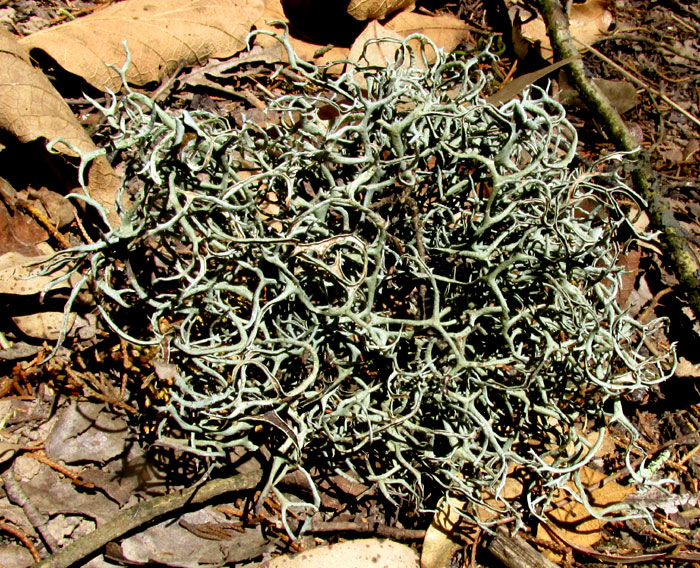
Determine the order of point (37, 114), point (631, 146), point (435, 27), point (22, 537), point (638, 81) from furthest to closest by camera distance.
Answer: point (638, 81), point (435, 27), point (631, 146), point (37, 114), point (22, 537)

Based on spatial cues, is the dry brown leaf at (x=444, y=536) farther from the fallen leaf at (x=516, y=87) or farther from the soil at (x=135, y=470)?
the fallen leaf at (x=516, y=87)

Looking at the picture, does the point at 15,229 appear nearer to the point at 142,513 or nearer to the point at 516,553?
the point at 142,513

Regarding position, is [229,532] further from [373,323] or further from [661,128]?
[661,128]

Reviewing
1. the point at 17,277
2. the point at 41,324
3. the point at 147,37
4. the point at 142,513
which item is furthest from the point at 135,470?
the point at 147,37

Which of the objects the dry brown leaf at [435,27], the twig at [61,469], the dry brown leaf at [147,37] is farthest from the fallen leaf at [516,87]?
the twig at [61,469]

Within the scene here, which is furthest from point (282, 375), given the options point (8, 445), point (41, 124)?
point (41, 124)
